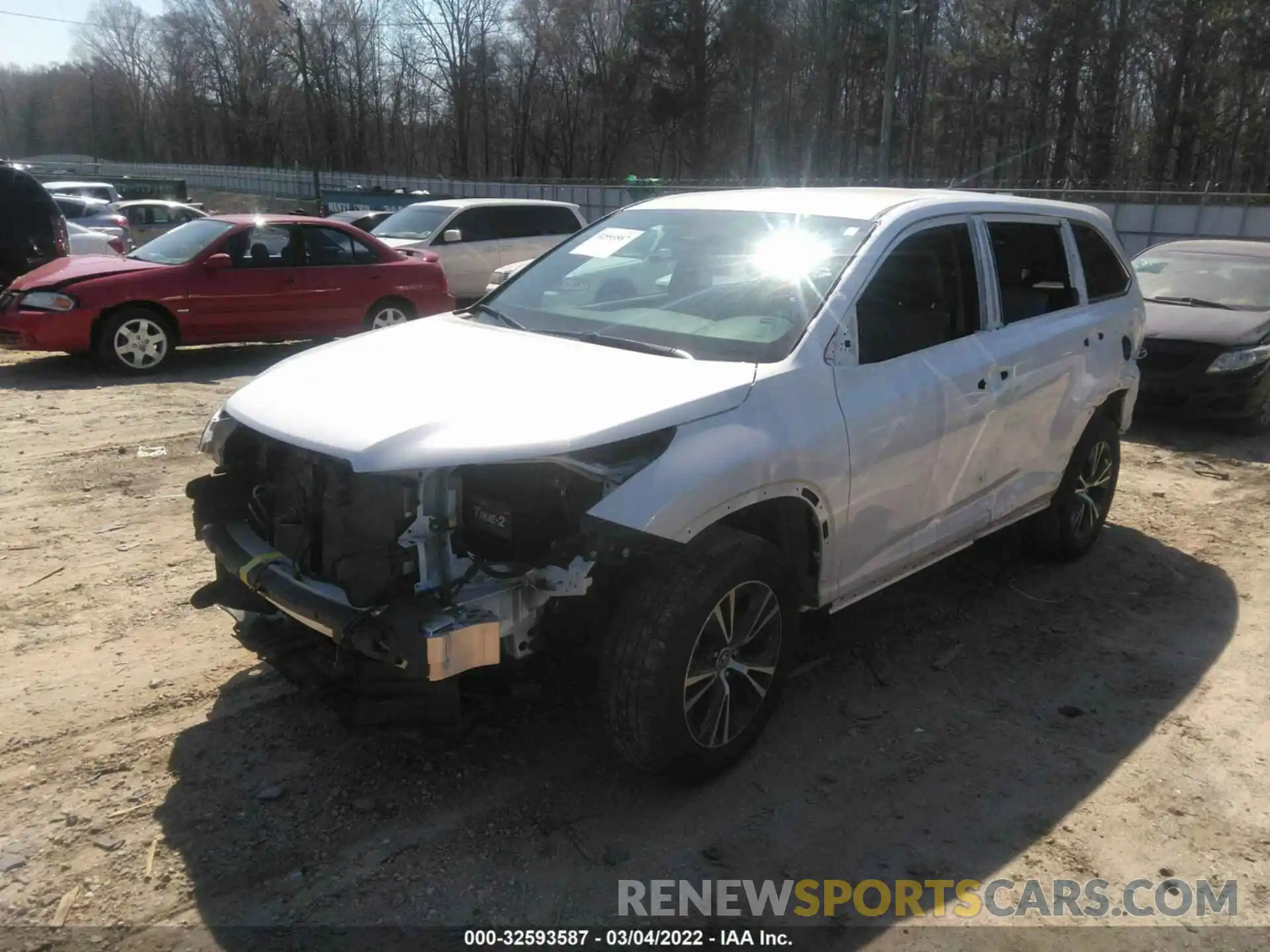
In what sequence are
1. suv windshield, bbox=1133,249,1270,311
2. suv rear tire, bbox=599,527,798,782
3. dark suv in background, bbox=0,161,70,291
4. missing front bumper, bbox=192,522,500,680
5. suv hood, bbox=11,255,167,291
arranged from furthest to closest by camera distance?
dark suv in background, bbox=0,161,70,291 < suv hood, bbox=11,255,167,291 < suv windshield, bbox=1133,249,1270,311 < suv rear tire, bbox=599,527,798,782 < missing front bumper, bbox=192,522,500,680

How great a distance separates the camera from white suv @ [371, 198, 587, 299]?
14.4 meters

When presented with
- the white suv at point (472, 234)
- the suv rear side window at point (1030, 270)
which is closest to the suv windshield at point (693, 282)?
the suv rear side window at point (1030, 270)

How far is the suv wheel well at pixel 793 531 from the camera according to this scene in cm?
343

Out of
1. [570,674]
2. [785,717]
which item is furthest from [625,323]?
[785,717]

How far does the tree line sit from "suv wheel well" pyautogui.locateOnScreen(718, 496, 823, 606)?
79.9 feet

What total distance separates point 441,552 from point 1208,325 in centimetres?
831

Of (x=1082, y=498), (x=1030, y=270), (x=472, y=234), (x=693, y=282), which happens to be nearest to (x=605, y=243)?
(x=693, y=282)

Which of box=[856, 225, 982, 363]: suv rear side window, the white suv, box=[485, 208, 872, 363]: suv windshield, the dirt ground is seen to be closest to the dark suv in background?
the white suv

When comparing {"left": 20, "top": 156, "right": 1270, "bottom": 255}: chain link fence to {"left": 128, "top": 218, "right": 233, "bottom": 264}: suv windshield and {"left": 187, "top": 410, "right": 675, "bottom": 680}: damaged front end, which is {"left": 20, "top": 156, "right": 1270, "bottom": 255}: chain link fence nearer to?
{"left": 128, "top": 218, "right": 233, "bottom": 264}: suv windshield

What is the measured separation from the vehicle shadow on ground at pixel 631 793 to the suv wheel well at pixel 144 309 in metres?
7.06

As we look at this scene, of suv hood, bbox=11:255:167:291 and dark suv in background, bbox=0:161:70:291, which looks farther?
dark suv in background, bbox=0:161:70:291

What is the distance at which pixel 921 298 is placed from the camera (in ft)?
13.4

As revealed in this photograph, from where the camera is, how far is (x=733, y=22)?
54719mm

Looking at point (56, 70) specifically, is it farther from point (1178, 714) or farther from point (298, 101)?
point (1178, 714)
